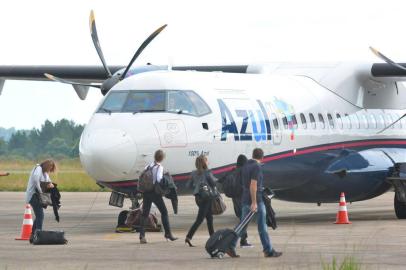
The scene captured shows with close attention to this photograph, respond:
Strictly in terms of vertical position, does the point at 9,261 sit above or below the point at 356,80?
below

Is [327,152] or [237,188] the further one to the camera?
[327,152]

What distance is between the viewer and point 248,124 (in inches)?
827

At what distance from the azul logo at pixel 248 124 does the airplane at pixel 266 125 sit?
0.02m

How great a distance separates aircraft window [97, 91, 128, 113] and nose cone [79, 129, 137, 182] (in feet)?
2.65

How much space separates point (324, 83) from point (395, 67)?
1.61m

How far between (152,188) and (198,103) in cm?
302

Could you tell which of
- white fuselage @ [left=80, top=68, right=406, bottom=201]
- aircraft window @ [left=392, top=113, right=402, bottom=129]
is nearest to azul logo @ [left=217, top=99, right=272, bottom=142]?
white fuselage @ [left=80, top=68, right=406, bottom=201]

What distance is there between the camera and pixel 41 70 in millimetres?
29453

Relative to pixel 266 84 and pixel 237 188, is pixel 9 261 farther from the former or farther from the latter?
pixel 266 84

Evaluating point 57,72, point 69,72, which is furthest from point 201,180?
point 57,72

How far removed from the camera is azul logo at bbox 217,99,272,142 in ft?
66.9

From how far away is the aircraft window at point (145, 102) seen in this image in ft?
64.2

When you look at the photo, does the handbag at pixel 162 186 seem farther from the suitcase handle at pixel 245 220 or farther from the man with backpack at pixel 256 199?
the suitcase handle at pixel 245 220

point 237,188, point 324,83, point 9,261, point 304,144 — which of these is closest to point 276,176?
point 304,144
